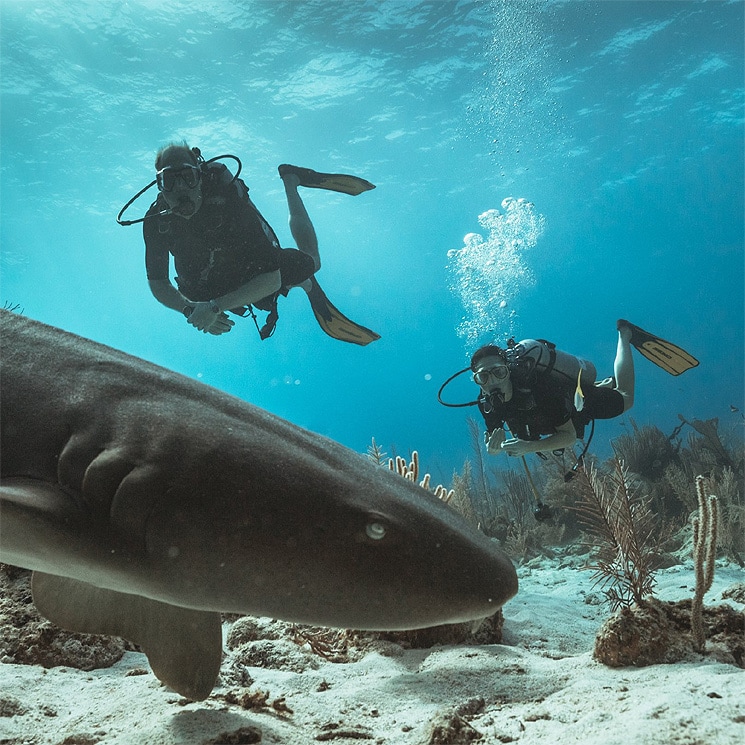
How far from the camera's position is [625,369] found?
9.02 meters

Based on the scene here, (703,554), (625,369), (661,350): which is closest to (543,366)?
(625,369)

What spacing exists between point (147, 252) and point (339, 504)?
6792 millimetres

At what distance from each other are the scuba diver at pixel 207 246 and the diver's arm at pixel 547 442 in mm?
4098

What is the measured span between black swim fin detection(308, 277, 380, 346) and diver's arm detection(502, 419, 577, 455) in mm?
2978

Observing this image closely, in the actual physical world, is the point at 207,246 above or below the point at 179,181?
below

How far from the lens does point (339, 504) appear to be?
168 centimetres

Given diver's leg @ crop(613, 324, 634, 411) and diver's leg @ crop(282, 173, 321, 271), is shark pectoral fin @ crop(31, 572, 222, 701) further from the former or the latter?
diver's leg @ crop(613, 324, 634, 411)

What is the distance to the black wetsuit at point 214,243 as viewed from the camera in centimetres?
734

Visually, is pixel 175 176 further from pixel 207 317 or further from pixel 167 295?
pixel 207 317

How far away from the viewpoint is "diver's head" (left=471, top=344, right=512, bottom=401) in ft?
26.9

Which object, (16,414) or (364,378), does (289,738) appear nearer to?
(16,414)

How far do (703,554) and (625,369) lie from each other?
6.08 metres

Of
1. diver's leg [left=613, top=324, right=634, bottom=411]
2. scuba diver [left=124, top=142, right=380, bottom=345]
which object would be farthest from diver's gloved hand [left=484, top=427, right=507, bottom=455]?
scuba diver [left=124, top=142, right=380, bottom=345]

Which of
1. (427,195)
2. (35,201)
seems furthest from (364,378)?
(35,201)
